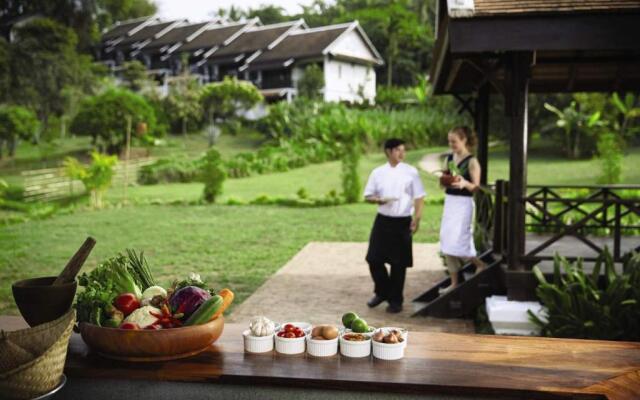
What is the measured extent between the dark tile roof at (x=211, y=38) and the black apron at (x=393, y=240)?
3833 cm

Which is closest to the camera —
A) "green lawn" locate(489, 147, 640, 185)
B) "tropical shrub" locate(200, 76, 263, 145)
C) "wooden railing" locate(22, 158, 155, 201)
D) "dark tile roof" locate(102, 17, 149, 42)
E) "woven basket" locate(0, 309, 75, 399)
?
"woven basket" locate(0, 309, 75, 399)

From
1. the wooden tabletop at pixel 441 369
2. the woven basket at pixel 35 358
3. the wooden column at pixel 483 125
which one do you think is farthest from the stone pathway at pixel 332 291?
the woven basket at pixel 35 358

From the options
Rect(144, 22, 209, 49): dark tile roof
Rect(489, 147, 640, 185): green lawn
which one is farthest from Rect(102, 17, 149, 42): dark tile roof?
Rect(489, 147, 640, 185): green lawn

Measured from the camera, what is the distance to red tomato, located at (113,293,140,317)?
8.19ft

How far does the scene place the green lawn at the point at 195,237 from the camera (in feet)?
32.2

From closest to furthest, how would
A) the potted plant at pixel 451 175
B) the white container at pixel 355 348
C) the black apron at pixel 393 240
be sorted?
the white container at pixel 355 348, the potted plant at pixel 451 175, the black apron at pixel 393 240

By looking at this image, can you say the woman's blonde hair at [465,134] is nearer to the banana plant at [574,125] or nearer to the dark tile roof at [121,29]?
the banana plant at [574,125]

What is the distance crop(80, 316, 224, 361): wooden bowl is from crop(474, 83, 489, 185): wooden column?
671 centimetres

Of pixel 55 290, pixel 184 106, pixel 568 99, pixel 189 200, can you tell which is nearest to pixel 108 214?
pixel 189 200

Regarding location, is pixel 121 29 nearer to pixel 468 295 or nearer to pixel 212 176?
pixel 212 176

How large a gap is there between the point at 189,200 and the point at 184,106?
47.5ft

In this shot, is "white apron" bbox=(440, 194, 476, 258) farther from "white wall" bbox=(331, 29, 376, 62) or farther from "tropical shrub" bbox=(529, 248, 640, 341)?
"white wall" bbox=(331, 29, 376, 62)

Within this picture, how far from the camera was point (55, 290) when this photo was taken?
2.43m

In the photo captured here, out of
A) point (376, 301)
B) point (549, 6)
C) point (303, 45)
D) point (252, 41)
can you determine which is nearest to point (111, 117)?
Result: point (303, 45)
